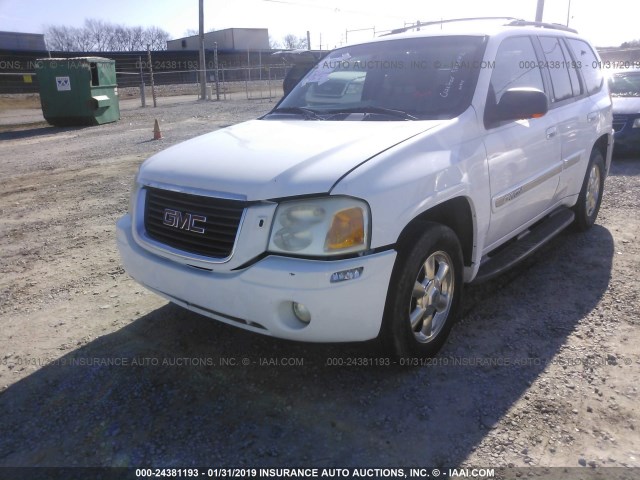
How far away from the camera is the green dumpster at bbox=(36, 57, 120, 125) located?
51.5ft

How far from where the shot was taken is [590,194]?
5.21 metres

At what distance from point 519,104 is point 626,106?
6917 millimetres

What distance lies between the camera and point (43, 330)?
143 inches

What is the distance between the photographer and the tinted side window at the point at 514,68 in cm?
356

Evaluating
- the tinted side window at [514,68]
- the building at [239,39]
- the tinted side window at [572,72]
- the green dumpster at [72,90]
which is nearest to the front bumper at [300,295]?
the tinted side window at [514,68]

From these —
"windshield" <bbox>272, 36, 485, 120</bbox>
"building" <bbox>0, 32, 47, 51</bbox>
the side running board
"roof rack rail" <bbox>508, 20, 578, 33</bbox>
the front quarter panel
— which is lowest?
the side running board

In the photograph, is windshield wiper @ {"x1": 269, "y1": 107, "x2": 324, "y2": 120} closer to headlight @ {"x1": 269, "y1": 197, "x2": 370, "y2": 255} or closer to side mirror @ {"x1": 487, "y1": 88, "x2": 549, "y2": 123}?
side mirror @ {"x1": 487, "y1": 88, "x2": 549, "y2": 123}

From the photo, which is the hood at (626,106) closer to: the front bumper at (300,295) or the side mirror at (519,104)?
the side mirror at (519,104)

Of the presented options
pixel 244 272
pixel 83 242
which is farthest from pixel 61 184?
pixel 244 272

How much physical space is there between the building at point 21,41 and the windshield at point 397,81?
135 feet

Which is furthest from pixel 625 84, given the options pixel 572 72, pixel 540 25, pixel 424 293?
pixel 424 293

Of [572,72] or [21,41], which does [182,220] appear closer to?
[572,72]

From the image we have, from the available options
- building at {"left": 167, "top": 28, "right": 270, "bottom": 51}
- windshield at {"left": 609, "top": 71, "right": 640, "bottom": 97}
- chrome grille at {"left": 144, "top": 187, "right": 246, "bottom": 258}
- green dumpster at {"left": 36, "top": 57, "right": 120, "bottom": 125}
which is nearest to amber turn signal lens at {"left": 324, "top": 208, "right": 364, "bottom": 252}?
chrome grille at {"left": 144, "top": 187, "right": 246, "bottom": 258}

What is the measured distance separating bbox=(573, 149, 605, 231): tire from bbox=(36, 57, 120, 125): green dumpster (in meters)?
14.6
